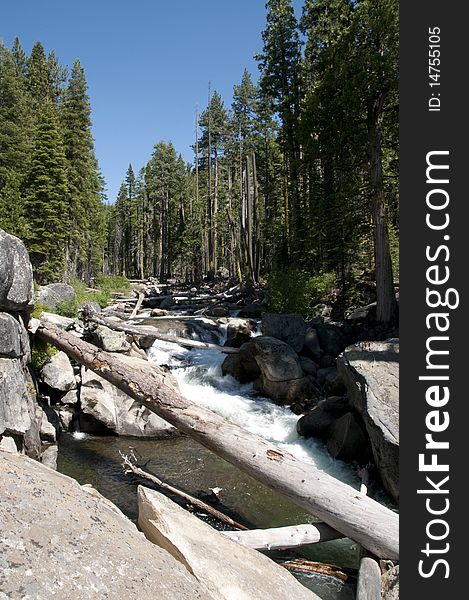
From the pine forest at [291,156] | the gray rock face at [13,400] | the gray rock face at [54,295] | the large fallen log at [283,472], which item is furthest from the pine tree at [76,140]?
the large fallen log at [283,472]

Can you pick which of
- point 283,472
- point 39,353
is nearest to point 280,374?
point 283,472

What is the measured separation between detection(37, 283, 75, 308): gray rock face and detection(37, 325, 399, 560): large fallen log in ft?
34.6

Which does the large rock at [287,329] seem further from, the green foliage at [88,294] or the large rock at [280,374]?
the green foliage at [88,294]

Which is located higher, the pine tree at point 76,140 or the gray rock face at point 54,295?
the pine tree at point 76,140

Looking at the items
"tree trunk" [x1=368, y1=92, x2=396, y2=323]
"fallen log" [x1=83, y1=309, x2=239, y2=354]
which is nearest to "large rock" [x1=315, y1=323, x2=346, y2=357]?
"tree trunk" [x1=368, y1=92, x2=396, y2=323]

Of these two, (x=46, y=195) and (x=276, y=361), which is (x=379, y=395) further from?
(x=46, y=195)

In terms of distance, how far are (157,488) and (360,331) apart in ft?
30.0

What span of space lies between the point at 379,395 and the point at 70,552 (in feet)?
20.1

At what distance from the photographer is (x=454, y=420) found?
331 cm

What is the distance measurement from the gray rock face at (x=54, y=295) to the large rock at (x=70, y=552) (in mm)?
14863

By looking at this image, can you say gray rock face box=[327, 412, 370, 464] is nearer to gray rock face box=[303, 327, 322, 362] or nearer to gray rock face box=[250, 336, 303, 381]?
gray rock face box=[250, 336, 303, 381]

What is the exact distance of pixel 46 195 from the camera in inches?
954

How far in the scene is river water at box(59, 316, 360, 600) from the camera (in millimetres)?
5766

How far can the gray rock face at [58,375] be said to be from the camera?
10.6 meters
